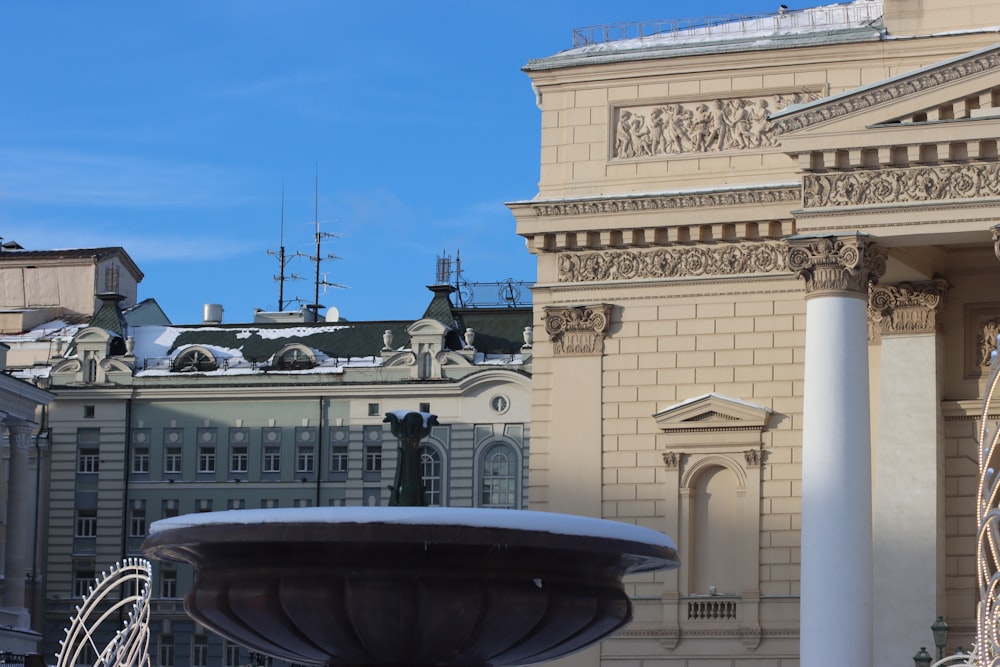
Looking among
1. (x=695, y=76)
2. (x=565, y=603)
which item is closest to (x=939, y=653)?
(x=695, y=76)

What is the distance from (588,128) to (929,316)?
21.0 ft

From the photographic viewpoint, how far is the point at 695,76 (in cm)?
3347

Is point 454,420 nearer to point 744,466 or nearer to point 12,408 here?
point 12,408

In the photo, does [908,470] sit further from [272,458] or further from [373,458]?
[272,458]

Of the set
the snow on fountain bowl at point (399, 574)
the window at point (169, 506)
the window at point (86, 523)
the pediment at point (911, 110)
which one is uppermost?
the pediment at point (911, 110)

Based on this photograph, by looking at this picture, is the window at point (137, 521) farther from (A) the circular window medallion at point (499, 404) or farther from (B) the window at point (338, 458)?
(A) the circular window medallion at point (499, 404)

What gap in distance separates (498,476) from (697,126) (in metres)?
33.4

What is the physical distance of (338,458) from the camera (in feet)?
220

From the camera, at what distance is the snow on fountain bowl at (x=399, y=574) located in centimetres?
1267

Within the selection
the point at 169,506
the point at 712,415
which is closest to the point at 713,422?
the point at 712,415

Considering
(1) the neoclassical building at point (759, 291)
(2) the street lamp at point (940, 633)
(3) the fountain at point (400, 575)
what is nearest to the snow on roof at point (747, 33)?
(1) the neoclassical building at point (759, 291)

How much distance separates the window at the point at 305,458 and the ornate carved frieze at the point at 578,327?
3387cm

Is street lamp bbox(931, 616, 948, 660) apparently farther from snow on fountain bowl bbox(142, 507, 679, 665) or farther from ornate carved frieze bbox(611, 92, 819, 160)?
snow on fountain bowl bbox(142, 507, 679, 665)

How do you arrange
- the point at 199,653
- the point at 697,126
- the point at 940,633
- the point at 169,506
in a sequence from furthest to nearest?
1. the point at 169,506
2. the point at 199,653
3. the point at 697,126
4. the point at 940,633
